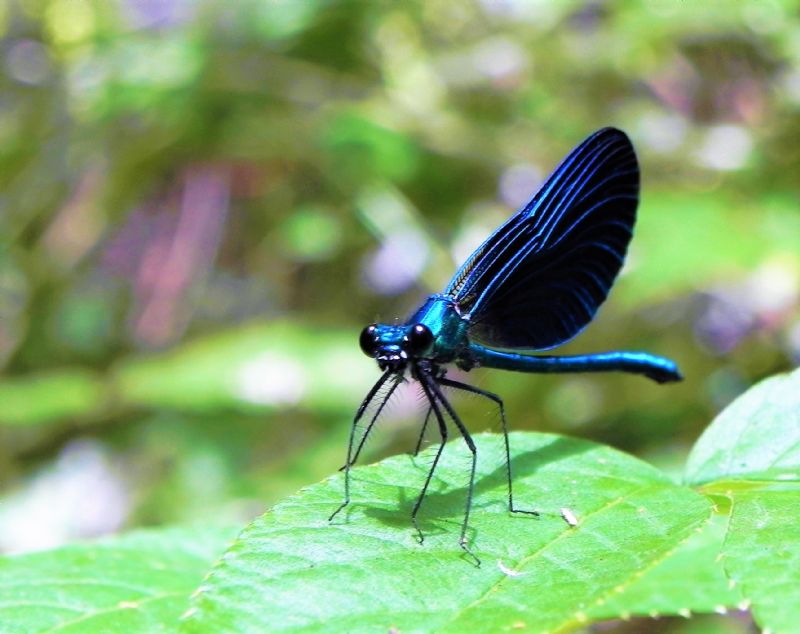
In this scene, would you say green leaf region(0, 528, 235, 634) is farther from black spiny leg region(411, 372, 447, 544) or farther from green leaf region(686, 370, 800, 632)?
green leaf region(686, 370, 800, 632)

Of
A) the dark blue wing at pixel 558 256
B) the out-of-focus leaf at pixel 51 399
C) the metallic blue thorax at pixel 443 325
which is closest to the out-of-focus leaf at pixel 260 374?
the out-of-focus leaf at pixel 51 399

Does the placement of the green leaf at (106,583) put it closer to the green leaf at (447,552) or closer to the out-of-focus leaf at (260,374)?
the green leaf at (447,552)

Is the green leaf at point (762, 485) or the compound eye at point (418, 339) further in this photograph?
the compound eye at point (418, 339)

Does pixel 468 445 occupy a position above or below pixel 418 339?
below

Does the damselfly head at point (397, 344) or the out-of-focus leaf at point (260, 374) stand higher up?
the out-of-focus leaf at point (260, 374)

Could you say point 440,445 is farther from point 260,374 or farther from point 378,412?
point 260,374

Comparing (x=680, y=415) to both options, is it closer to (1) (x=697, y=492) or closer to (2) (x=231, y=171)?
(1) (x=697, y=492)

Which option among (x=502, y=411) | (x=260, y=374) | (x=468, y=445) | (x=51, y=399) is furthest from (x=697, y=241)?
(x=51, y=399)
